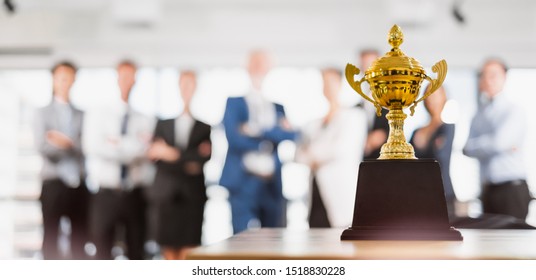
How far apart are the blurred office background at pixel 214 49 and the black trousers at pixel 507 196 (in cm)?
247

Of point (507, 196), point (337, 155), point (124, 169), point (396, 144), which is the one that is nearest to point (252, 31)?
point (124, 169)

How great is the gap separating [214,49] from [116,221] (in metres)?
2.48

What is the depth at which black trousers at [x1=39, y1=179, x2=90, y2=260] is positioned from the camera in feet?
12.3

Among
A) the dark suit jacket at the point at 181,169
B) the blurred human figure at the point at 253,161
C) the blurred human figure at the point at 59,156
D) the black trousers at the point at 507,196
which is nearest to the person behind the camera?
the black trousers at the point at 507,196

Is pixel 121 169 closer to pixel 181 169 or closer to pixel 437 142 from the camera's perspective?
pixel 181 169

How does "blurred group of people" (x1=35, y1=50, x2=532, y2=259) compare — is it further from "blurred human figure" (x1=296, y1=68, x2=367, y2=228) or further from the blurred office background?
the blurred office background

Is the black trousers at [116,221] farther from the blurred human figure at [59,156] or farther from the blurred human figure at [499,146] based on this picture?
the blurred human figure at [499,146]

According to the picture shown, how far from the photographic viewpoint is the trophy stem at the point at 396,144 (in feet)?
3.46

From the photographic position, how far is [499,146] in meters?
3.26

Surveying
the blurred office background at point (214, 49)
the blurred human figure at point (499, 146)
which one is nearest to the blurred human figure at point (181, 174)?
the blurred human figure at point (499, 146)

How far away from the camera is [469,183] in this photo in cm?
534

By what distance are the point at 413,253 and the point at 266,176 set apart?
2658 mm

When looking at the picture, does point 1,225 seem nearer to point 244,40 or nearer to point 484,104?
point 244,40

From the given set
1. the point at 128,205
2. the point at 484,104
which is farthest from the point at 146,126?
the point at 484,104
